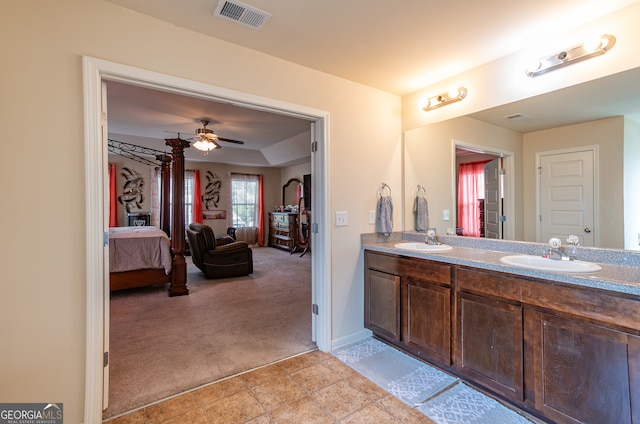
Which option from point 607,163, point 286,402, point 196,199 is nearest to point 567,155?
point 607,163

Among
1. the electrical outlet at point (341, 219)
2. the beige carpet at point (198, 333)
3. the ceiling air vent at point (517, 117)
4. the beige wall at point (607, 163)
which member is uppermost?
the ceiling air vent at point (517, 117)

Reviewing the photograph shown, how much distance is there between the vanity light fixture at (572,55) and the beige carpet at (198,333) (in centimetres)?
276

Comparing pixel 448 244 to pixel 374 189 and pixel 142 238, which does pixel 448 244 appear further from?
pixel 142 238

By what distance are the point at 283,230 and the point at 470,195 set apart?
6283 millimetres

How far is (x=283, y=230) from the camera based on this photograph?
8.48 meters

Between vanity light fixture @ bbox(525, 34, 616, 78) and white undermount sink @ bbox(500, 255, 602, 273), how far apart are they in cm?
125

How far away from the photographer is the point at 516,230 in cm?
233

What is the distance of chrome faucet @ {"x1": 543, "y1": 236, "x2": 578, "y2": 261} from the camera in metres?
1.96

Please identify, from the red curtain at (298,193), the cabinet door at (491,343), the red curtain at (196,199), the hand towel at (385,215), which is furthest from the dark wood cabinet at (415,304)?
the red curtain at (196,199)

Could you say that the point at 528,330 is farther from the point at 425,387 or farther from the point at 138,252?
the point at 138,252

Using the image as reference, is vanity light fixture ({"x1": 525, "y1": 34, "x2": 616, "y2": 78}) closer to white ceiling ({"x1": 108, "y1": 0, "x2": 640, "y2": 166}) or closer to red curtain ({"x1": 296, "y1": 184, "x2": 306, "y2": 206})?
white ceiling ({"x1": 108, "y1": 0, "x2": 640, "y2": 166})

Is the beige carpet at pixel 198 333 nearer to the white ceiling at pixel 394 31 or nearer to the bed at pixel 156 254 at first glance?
the bed at pixel 156 254

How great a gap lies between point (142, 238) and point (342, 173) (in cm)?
328

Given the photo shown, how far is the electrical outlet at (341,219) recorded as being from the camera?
267 centimetres
